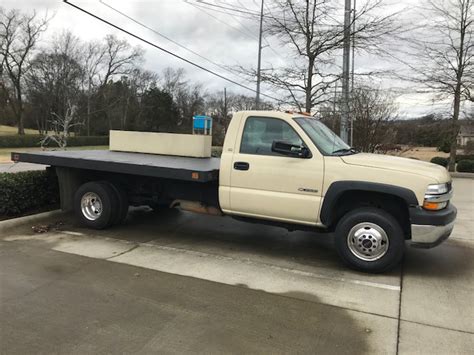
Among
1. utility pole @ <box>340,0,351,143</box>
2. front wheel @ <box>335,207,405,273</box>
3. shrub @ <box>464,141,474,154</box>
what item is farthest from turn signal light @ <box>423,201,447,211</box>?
shrub @ <box>464,141,474,154</box>

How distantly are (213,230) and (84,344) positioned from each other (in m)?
4.11

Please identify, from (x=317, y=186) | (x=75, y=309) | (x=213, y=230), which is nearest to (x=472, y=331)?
(x=317, y=186)

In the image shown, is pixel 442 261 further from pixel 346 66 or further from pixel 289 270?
pixel 346 66

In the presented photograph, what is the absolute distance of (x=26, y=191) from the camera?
7586 millimetres

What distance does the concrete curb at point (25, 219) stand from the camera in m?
6.86

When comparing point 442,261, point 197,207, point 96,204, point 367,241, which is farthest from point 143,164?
point 442,261

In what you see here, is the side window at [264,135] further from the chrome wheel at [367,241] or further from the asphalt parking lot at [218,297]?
the asphalt parking lot at [218,297]

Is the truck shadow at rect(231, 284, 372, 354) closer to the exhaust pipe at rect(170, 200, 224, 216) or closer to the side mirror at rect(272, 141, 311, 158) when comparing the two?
the side mirror at rect(272, 141, 311, 158)

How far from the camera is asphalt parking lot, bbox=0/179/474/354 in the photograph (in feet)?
11.6

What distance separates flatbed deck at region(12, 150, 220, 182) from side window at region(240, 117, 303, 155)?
62cm

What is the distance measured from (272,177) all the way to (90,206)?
10.7 feet

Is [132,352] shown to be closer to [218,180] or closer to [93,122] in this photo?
[218,180]

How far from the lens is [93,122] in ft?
218

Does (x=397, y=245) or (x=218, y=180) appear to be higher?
(x=218, y=180)
